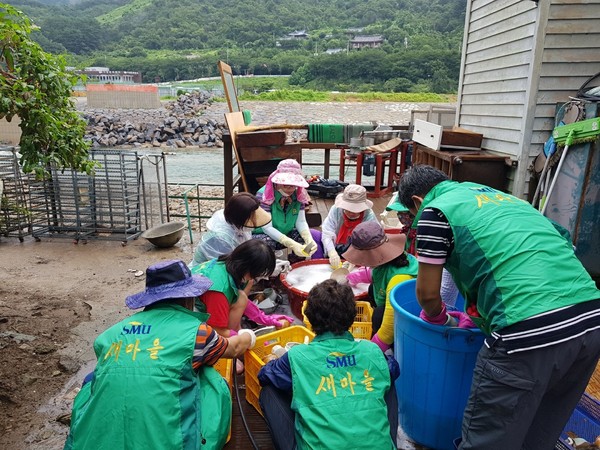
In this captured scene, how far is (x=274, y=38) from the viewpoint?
9356 cm

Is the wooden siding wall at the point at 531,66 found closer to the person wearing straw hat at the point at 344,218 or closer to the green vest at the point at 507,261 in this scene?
the person wearing straw hat at the point at 344,218

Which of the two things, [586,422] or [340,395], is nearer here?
[340,395]

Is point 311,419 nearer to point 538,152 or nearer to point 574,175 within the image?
point 574,175

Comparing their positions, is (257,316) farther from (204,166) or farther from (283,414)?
(204,166)

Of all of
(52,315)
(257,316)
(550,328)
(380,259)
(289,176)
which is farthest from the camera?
(52,315)

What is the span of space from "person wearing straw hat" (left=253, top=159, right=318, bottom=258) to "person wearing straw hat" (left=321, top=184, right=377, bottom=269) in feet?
0.56

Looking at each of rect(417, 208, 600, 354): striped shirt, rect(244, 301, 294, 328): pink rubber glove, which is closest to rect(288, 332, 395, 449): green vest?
rect(417, 208, 600, 354): striped shirt

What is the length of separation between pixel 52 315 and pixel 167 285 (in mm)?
3559

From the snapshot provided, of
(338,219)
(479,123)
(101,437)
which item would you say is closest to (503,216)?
(101,437)

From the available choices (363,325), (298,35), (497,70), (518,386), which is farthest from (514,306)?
(298,35)

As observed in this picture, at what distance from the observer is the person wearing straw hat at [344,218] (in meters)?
4.01

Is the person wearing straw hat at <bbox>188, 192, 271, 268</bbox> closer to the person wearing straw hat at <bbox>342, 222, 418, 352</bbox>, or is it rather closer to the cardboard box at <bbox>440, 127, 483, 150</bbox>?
the person wearing straw hat at <bbox>342, 222, 418, 352</bbox>

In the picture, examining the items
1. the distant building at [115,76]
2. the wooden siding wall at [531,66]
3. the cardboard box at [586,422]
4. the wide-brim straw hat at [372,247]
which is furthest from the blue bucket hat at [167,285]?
the distant building at [115,76]

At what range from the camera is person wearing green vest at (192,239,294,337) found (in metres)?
2.53
